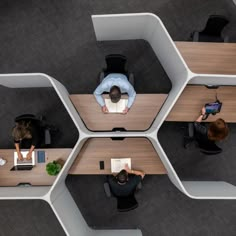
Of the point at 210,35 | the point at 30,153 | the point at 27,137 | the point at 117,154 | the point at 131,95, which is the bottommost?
the point at 117,154

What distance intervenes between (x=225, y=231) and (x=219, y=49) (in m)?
2.51

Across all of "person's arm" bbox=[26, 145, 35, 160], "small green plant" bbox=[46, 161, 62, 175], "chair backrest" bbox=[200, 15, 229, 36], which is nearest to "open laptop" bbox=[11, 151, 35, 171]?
"person's arm" bbox=[26, 145, 35, 160]

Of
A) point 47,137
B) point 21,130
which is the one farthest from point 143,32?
point 21,130

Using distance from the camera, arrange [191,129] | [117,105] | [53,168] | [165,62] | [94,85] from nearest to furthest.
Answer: [53,168]
[117,105]
[165,62]
[191,129]
[94,85]

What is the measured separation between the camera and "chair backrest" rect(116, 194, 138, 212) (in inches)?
132

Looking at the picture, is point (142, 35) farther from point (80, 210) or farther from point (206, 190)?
point (80, 210)

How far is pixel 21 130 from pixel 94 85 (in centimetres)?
132

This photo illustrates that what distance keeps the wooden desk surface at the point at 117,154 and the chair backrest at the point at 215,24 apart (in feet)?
5.14

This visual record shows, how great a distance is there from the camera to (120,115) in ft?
11.4

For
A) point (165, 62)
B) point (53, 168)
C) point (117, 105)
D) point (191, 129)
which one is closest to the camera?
point (53, 168)

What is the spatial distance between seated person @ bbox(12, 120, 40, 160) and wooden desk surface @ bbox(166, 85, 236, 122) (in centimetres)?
158

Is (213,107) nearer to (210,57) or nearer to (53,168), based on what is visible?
(210,57)

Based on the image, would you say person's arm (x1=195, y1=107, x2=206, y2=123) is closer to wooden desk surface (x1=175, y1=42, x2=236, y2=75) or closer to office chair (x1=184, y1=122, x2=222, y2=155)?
office chair (x1=184, y1=122, x2=222, y2=155)

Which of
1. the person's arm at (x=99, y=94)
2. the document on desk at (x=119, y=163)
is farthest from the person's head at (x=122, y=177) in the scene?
the person's arm at (x=99, y=94)
